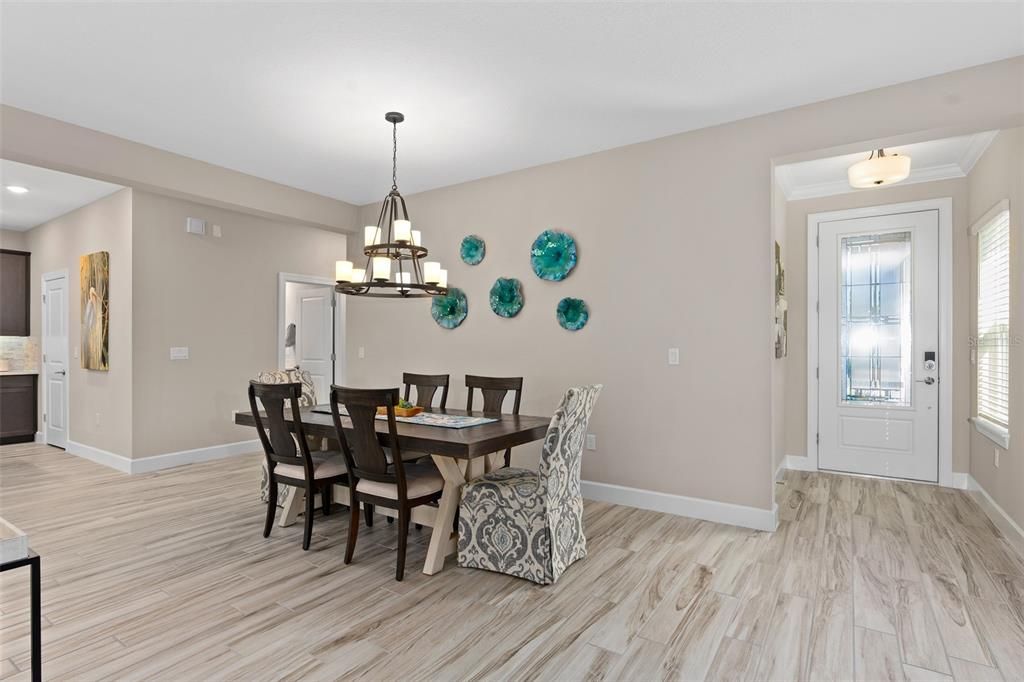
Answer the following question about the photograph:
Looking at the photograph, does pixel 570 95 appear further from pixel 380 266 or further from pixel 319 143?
pixel 319 143

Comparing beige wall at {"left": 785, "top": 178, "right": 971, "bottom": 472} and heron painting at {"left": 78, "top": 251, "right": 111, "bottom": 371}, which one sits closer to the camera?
beige wall at {"left": 785, "top": 178, "right": 971, "bottom": 472}

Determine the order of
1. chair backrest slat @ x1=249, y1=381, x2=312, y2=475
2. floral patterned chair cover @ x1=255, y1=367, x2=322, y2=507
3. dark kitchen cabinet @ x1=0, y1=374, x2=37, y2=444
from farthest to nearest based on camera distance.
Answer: dark kitchen cabinet @ x1=0, y1=374, x2=37, y2=444
floral patterned chair cover @ x1=255, y1=367, x2=322, y2=507
chair backrest slat @ x1=249, y1=381, x2=312, y2=475

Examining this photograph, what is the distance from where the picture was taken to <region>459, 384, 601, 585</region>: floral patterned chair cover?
2.73m

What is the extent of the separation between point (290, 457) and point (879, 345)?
16.0ft

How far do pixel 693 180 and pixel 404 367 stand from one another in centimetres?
313

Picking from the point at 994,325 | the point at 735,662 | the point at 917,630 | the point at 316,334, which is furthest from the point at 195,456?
the point at 994,325

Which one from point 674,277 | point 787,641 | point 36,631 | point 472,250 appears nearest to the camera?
point 36,631

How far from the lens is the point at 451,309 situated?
505 cm

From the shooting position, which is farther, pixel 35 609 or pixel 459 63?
pixel 459 63

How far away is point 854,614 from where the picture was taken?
2463 mm

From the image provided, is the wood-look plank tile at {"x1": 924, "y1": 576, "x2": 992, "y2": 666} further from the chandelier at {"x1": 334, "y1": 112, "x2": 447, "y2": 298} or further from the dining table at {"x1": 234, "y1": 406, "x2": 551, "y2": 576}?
the chandelier at {"x1": 334, "y1": 112, "x2": 447, "y2": 298}

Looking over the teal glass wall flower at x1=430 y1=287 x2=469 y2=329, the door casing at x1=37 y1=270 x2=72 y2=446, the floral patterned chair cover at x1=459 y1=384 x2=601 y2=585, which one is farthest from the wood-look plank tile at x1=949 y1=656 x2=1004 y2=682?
the door casing at x1=37 y1=270 x2=72 y2=446

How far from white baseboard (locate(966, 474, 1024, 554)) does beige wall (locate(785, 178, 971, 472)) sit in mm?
248

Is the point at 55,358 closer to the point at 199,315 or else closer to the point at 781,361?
the point at 199,315
